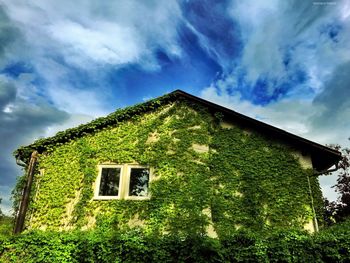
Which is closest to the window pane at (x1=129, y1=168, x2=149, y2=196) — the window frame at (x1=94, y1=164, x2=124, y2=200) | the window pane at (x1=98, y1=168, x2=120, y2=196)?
the window frame at (x1=94, y1=164, x2=124, y2=200)

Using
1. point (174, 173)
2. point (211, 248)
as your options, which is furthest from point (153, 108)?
point (211, 248)

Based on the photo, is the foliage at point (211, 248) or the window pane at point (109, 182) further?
the window pane at point (109, 182)

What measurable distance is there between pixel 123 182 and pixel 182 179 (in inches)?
93.0

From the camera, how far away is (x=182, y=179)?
10852 mm

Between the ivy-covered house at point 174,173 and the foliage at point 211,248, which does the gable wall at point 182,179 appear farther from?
the foliage at point 211,248

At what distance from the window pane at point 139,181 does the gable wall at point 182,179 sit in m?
0.45

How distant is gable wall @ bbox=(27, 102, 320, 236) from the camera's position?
10.3 meters

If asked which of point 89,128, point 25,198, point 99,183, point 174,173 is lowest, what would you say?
point 25,198

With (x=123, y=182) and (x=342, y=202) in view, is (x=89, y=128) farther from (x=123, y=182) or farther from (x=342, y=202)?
(x=342, y=202)

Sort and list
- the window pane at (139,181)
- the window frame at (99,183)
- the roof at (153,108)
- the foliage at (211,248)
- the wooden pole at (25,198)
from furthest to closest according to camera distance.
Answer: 1. the roof at (153,108)
2. the window pane at (139,181)
3. the window frame at (99,183)
4. the wooden pole at (25,198)
5. the foliage at (211,248)

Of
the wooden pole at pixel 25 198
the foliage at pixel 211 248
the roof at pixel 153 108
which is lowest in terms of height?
the foliage at pixel 211 248

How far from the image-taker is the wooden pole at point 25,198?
10512 mm

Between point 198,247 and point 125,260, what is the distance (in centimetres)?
195

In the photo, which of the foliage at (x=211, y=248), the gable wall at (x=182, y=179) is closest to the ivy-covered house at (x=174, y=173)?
the gable wall at (x=182, y=179)
